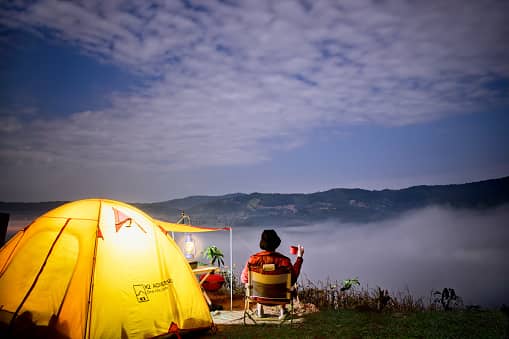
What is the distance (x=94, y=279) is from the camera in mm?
5020

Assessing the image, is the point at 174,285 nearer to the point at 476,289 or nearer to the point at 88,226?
the point at 88,226

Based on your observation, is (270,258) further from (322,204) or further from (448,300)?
(322,204)

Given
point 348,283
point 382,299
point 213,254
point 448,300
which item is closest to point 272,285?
point 382,299

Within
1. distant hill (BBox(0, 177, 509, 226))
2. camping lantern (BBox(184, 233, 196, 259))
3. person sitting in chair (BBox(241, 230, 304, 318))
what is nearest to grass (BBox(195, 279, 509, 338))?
person sitting in chair (BBox(241, 230, 304, 318))

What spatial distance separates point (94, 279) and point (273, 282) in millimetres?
2596

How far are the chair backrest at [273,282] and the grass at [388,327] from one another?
0.52 meters

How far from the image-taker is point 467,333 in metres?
5.93

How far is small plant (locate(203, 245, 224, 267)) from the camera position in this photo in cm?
1048

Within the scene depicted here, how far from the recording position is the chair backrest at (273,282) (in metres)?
6.16

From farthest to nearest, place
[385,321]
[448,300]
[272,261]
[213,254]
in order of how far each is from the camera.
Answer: [213,254] → [448,300] → [385,321] → [272,261]

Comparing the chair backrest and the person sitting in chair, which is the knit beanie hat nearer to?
the person sitting in chair

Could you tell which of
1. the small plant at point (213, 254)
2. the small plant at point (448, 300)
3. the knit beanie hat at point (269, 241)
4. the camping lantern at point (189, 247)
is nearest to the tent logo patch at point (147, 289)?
the knit beanie hat at point (269, 241)

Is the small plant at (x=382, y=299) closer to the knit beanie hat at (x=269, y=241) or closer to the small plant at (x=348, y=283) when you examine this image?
the small plant at (x=348, y=283)

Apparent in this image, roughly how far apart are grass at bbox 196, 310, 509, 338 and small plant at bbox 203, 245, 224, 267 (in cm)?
377
